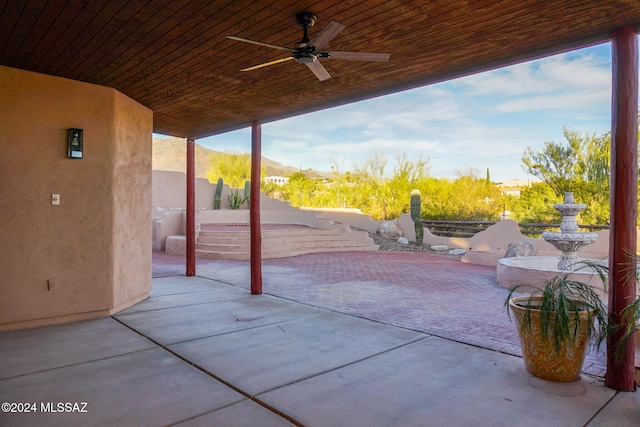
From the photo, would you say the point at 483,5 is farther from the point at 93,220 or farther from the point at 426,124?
the point at 426,124

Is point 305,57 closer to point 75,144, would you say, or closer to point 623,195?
point 623,195

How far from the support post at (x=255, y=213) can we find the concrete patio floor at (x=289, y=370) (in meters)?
0.54

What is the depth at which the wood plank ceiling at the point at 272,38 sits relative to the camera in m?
2.95

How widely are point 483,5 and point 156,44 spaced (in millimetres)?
→ 2727

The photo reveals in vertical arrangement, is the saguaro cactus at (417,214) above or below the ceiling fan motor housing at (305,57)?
below

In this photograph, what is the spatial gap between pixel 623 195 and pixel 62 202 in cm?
546

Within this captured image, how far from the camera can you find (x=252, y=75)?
4.44m

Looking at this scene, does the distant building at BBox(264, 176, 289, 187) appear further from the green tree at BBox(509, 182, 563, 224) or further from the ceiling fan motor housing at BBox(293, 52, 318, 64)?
the ceiling fan motor housing at BBox(293, 52, 318, 64)

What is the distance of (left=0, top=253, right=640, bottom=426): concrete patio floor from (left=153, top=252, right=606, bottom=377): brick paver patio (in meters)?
0.05

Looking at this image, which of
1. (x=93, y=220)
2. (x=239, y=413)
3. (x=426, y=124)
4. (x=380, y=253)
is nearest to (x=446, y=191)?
(x=380, y=253)

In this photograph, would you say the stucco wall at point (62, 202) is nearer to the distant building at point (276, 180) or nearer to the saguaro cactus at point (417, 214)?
the saguaro cactus at point (417, 214)

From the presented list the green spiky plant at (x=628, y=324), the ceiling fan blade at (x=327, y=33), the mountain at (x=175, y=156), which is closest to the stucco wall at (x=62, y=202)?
the ceiling fan blade at (x=327, y=33)

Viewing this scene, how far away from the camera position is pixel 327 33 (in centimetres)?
301

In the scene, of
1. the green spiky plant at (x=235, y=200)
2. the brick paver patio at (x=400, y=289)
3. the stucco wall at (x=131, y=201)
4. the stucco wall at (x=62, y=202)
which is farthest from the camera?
the green spiky plant at (x=235, y=200)
